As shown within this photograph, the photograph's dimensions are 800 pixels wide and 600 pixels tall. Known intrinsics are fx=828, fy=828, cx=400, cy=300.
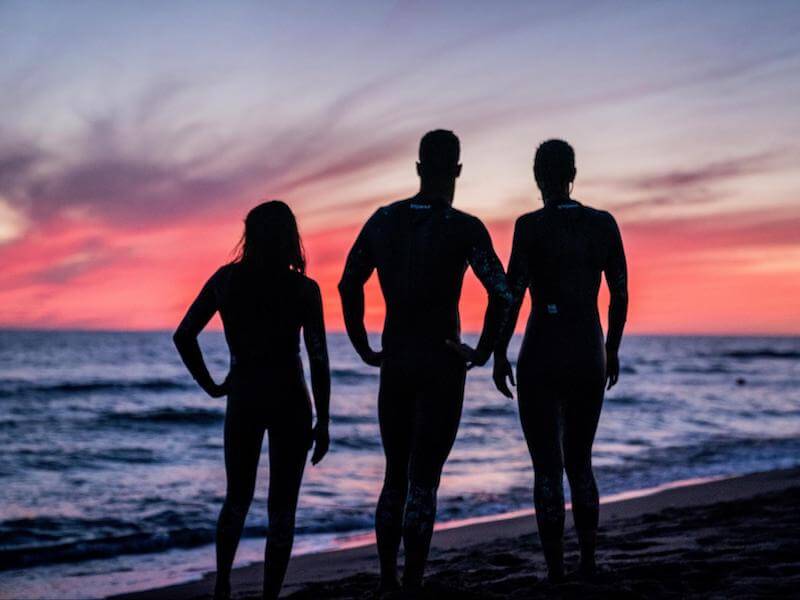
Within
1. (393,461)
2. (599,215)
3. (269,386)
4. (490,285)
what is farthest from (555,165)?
(269,386)

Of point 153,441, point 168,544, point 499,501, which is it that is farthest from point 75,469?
point 499,501

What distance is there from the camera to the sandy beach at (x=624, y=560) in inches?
176

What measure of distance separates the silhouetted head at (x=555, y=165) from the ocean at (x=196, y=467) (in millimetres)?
5356

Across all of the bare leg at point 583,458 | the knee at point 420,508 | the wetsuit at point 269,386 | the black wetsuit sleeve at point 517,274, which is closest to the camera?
the knee at point 420,508

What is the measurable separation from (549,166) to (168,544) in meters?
6.87

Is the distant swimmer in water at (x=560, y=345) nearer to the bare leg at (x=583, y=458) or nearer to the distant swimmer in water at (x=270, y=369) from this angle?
the bare leg at (x=583, y=458)

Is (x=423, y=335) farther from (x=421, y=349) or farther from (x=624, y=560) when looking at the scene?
(x=624, y=560)

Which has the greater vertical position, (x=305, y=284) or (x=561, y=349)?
(x=305, y=284)

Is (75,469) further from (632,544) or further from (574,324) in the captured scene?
(574,324)

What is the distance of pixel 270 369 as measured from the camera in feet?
13.8

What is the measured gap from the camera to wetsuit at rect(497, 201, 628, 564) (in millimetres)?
4391

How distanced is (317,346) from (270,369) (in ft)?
0.86

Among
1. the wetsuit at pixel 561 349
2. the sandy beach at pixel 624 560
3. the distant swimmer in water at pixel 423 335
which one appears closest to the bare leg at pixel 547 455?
the wetsuit at pixel 561 349

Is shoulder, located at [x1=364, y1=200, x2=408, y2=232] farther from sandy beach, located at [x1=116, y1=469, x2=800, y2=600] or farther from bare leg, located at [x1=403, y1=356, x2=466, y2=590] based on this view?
sandy beach, located at [x1=116, y1=469, x2=800, y2=600]
